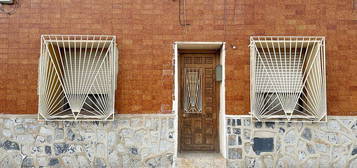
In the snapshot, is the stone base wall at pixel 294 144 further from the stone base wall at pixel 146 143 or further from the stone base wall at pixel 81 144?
the stone base wall at pixel 81 144

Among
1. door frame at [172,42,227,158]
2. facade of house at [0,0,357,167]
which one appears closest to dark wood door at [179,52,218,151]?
door frame at [172,42,227,158]

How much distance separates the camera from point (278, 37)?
4707mm

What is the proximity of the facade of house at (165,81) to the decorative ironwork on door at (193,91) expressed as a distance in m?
0.40

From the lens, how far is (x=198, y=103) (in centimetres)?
513

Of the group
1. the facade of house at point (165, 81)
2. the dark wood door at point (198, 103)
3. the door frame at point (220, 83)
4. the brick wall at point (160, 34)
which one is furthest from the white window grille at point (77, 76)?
the dark wood door at point (198, 103)

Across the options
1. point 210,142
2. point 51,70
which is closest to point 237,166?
point 210,142

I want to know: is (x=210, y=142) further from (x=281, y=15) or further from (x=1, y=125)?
(x=1, y=125)

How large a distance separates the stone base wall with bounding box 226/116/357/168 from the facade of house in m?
0.02

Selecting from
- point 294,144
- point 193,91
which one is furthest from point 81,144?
point 294,144

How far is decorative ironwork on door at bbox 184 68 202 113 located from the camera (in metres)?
5.12

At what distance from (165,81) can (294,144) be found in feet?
8.56

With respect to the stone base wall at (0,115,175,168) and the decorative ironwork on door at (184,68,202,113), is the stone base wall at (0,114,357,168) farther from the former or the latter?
the decorative ironwork on door at (184,68,202,113)

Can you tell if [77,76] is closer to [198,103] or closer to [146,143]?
[146,143]

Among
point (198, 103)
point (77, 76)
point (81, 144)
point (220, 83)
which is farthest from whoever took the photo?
point (198, 103)
